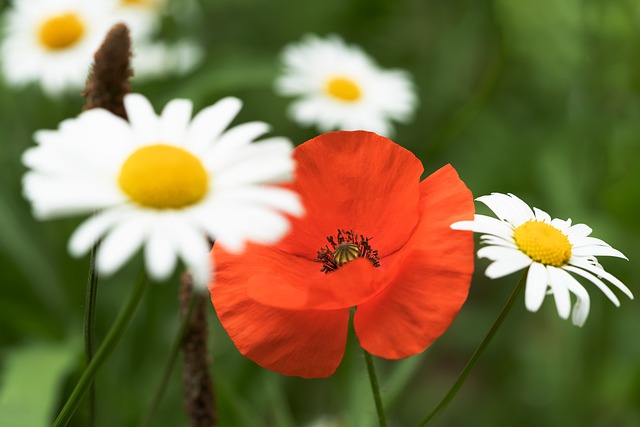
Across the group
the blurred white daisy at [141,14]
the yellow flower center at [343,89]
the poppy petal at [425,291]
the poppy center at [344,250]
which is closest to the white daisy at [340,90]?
the yellow flower center at [343,89]

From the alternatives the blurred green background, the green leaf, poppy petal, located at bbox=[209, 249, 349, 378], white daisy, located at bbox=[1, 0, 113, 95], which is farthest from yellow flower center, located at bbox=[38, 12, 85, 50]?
poppy petal, located at bbox=[209, 249, 349, 378]

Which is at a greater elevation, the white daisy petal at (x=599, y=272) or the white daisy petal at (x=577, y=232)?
the white daisy petal at (x=577, y=232)

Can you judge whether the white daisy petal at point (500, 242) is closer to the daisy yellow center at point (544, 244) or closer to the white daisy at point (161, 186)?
the daisy yellow center at point (544, 244)

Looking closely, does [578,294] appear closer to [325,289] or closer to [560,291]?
[560,291]

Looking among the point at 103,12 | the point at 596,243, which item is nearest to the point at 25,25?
the point at 103,12

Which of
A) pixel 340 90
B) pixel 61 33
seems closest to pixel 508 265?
pixel 340 90

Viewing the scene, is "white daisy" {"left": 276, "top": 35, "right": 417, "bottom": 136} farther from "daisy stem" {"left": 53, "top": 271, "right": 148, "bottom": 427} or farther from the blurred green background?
"daisy stem" {"left": 53, "top": 271, "right": 148, "bottom": 427}

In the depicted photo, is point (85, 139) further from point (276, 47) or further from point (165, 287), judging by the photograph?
point (276, 47)
